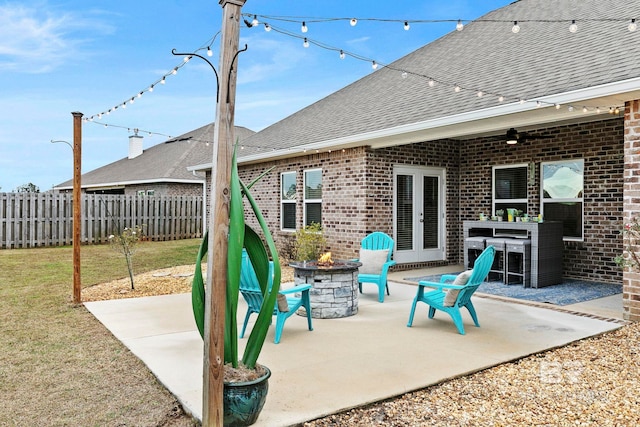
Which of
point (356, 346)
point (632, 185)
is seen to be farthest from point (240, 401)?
point (632, 185)

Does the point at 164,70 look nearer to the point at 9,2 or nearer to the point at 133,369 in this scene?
the point at 133,369

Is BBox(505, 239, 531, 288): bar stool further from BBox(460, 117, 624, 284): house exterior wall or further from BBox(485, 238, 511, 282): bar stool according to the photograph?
BBox(460, 117, 624, 284): house exterior wall

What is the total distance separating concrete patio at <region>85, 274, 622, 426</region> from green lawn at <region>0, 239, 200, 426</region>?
157 mm

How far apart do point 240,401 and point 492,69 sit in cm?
738

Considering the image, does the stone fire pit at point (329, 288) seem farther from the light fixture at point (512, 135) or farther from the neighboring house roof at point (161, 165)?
the neighboring house roof at point (161, 165)

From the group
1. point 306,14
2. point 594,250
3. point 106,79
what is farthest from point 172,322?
point 106,79

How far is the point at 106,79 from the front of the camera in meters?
11.4

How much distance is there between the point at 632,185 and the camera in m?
5.30

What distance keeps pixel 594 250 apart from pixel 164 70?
7.18 m

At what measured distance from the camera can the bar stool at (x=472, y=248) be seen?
8.35 m

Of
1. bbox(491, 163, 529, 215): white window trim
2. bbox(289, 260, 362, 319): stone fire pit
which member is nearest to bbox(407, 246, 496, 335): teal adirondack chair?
bbox(289, 260, 362, 319): stone fire pit

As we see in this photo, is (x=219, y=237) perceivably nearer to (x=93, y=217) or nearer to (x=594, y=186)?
(x=594, y=186)

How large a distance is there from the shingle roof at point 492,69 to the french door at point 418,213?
4.82 ft

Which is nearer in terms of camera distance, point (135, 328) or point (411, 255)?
point (135, 328)
